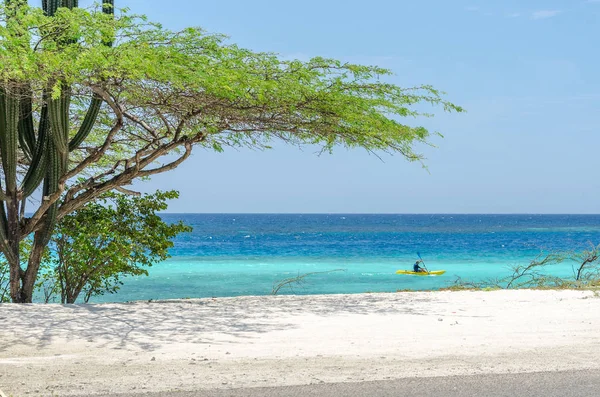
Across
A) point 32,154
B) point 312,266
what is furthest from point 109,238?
point 312,266

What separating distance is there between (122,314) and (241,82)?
11.3 feet

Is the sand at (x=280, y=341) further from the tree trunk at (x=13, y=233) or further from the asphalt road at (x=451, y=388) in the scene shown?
the tree trunk at (x=13, y=233)

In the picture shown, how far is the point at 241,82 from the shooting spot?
29.3ft

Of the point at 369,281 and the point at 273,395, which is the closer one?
the point at 273,395

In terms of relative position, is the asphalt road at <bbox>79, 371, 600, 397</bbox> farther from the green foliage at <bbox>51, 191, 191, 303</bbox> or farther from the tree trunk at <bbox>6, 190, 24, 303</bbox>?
the tree trunk at <bbox>6, 190, 24, 303</bbox>

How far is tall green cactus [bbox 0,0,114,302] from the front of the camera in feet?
33.2

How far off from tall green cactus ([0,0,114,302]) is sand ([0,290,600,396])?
2.29m

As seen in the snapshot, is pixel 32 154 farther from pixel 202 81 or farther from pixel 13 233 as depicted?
pixel 202 81

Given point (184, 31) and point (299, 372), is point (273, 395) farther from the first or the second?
point (184, 31)

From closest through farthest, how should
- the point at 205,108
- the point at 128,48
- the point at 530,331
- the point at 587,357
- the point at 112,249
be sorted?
the point at 587,357 < the point at 530,331 < the point at 128,48 < the point at 205,108 < the point at 112,249

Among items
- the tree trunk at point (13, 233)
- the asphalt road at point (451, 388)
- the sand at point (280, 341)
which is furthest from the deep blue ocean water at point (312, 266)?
the asphalt road at point (451, 388)

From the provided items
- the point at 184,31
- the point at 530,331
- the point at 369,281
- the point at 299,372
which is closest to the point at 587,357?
the point at 530,331

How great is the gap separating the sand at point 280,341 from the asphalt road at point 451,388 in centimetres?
19

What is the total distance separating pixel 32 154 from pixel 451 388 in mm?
8453
